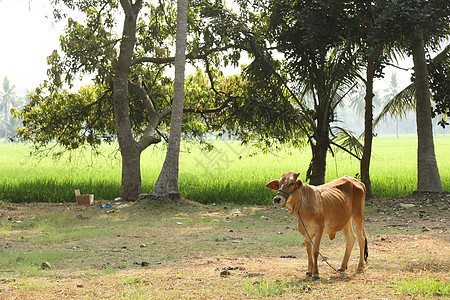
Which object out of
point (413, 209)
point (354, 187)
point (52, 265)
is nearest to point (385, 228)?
point (413, 209)

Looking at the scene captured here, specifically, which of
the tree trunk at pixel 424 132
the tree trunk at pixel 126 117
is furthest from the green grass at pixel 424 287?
the tree trunk at pixel 126 117

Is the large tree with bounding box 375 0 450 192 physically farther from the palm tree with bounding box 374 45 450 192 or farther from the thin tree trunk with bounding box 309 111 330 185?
the thin tree trunk with bounding box 309 111 330 185

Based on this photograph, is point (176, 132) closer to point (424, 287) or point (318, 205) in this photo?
point (318, 205)

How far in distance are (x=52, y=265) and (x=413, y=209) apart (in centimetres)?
1008

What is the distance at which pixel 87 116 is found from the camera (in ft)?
60.9

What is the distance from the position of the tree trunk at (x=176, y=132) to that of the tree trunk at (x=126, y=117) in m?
1.92

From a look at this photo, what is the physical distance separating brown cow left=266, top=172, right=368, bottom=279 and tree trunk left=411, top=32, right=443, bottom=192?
33.3 feet

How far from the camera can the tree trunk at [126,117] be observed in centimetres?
1555

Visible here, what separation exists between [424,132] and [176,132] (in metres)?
7.77

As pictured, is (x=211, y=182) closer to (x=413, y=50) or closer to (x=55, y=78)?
(x=55, y=78)

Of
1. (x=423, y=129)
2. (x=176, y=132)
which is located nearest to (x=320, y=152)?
(x=423, y=129)

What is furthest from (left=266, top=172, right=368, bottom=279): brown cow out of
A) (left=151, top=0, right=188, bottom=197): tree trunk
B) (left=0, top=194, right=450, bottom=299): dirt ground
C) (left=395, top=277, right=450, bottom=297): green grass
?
(left=151, top=0, right=188, bottom=197): tree trunk

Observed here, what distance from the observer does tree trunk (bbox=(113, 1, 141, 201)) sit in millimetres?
15555

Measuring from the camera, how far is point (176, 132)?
14.0 metres
